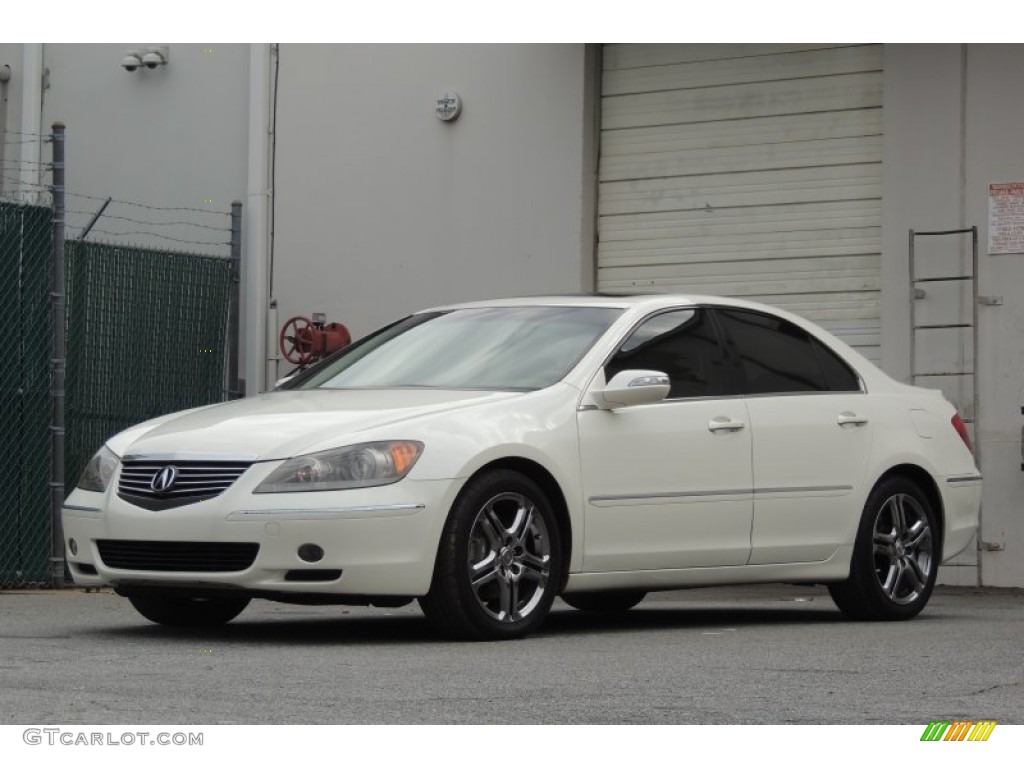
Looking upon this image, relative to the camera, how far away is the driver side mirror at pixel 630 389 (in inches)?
357

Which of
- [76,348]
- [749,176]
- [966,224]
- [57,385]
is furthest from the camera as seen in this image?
[749,176]

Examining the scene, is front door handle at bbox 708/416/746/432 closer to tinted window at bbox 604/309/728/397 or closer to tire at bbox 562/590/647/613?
tinted window at bbox 604/309/728/397

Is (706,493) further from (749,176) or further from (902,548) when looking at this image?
(749,176)

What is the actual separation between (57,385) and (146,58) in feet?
20.6

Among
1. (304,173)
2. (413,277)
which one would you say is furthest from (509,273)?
(304,173)

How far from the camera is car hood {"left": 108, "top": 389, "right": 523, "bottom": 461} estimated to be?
8344mm

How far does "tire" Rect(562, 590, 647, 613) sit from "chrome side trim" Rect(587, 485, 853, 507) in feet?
3.34

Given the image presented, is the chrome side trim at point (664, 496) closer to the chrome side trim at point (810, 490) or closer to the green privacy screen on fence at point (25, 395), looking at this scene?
the chrome side trim at point (810, 490)

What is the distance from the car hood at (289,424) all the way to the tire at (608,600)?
6.29ft

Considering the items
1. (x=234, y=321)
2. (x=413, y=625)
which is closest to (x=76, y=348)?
(x=234, y=321)

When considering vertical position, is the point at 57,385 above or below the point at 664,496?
above

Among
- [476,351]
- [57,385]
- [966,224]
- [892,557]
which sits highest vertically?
[966,224]

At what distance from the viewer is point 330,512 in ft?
26.9

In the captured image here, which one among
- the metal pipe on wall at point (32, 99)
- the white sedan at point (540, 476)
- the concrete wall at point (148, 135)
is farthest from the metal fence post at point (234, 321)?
the white sedan at point (540, 476)
